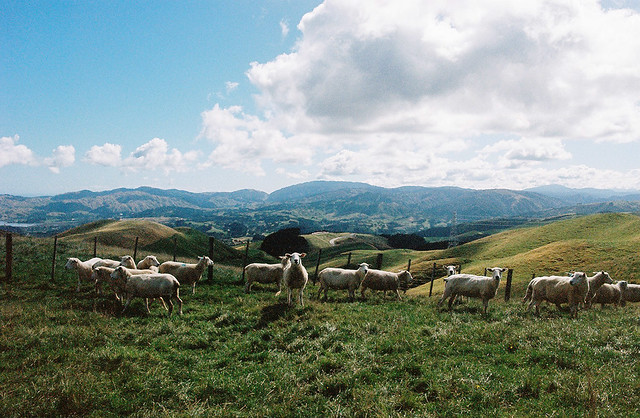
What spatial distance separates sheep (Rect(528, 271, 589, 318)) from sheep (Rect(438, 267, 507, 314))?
228cm

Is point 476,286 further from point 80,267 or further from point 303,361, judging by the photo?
point 80,267

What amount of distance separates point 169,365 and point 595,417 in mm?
11165

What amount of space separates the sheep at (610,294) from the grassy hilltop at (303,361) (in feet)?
31.5

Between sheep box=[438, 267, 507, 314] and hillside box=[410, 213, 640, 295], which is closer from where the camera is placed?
sheep box=[438, 267, 507, 314]

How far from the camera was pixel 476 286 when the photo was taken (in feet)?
A: 62.3

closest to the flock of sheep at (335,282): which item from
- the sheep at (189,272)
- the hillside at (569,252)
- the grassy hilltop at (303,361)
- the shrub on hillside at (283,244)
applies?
the sheep at (189,272)

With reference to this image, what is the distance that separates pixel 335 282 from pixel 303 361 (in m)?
12.0

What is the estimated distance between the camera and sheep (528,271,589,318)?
A: 17.3 m

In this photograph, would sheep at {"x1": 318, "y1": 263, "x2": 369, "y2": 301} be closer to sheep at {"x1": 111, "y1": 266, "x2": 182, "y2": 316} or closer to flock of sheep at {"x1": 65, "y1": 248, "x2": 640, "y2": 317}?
flock of sheep at {"x1": 65, "y1": 248, "x2": 640, "y2": 317}

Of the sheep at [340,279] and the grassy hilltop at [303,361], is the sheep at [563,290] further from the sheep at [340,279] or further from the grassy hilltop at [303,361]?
the sheep at [340,279]

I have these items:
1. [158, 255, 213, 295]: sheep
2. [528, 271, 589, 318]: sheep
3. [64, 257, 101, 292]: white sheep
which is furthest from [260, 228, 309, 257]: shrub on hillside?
[528, 271, 589, 318]: sheep

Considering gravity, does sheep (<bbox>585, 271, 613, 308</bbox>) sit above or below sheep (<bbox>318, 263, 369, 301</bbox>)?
above

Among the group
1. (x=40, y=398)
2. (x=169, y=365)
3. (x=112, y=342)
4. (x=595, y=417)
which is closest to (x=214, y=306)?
(x=112, y=342)

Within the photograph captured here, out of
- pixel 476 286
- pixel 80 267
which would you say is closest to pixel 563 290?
pixel 476 286
